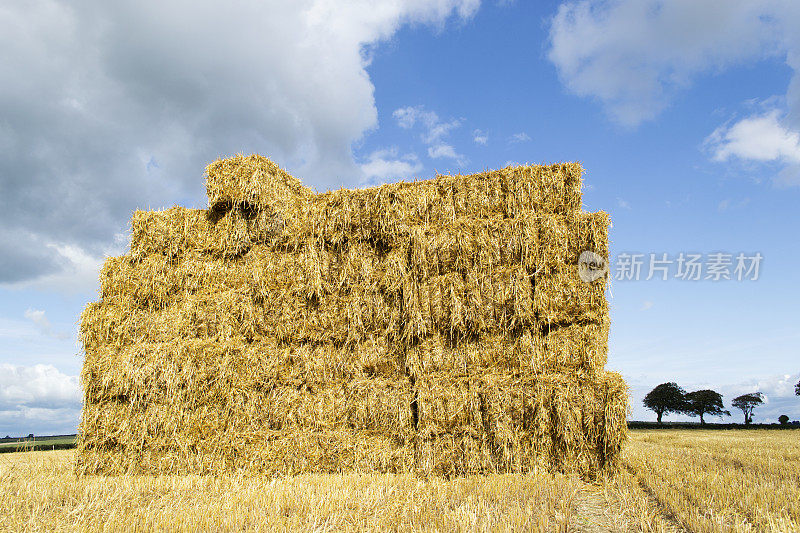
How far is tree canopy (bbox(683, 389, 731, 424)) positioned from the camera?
51.5m

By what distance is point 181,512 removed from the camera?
445 cm

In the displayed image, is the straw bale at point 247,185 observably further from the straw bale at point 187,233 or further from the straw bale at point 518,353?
the straw bale at point 518,353

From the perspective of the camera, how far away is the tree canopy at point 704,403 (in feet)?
169

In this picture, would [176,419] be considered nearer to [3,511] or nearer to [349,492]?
[3,511]

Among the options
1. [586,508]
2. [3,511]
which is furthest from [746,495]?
[3,511]

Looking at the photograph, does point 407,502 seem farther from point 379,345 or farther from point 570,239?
point 570,239

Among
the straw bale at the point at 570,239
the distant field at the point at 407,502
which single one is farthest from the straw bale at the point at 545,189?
the distant field at the point at 407,502

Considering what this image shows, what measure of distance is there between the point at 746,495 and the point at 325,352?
18.2 ft

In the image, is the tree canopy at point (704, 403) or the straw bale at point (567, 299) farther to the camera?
the tree canopy at point (704, 403)

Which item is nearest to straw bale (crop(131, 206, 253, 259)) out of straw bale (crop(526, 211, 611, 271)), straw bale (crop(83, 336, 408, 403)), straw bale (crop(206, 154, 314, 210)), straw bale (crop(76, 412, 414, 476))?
straw bale (crop(206, 154, 314, 210))

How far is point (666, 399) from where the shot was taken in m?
52.2

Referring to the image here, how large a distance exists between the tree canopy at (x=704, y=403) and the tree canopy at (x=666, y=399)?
694 millimetres

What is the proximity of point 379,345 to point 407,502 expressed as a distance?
256 cm

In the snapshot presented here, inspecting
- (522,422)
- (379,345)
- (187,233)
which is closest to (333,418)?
(379,345)
